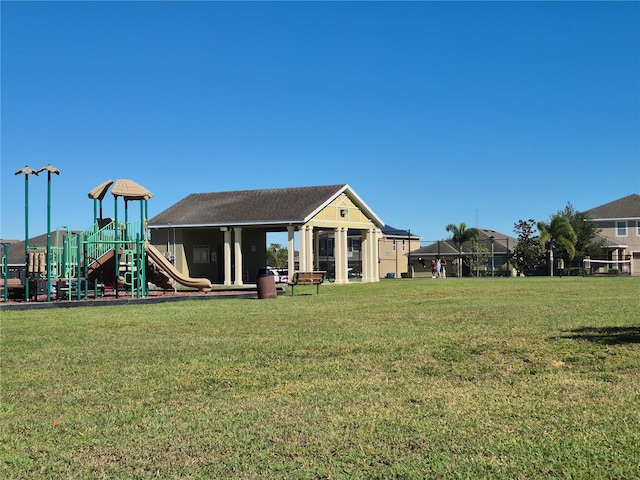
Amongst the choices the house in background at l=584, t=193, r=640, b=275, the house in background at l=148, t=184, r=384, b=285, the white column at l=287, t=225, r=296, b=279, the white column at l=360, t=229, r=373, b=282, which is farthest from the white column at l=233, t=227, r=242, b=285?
the house in background at l=584, t=193, r=640, b=275

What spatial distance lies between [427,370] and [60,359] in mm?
4638

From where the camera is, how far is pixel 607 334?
35.0ft

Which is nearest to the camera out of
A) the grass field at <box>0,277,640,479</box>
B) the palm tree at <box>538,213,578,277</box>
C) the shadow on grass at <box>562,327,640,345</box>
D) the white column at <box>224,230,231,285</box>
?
the grass field at <box>0,277,640,479</box>

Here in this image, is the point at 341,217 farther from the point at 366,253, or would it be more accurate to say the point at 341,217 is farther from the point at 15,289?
the point at 15,289

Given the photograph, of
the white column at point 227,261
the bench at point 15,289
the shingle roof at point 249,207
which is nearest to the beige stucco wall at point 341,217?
the shingle roof at point 249,207

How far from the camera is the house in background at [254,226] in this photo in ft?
126

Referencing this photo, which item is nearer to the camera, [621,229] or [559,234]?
[559,234]

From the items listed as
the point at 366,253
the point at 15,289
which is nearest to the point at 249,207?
the point at 366,253

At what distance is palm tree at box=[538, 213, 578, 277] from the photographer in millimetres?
55469

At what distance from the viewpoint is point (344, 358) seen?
8984mm

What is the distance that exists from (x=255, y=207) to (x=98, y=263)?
59.4 feet

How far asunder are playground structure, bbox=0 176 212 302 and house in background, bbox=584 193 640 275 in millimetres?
46176

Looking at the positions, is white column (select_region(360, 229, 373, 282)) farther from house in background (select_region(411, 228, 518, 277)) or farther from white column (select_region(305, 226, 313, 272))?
house in background (select_region(411, 228, 518, 277))

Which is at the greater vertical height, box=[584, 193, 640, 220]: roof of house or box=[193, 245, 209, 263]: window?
box=[584, 193, 640, 220]: roof of house
